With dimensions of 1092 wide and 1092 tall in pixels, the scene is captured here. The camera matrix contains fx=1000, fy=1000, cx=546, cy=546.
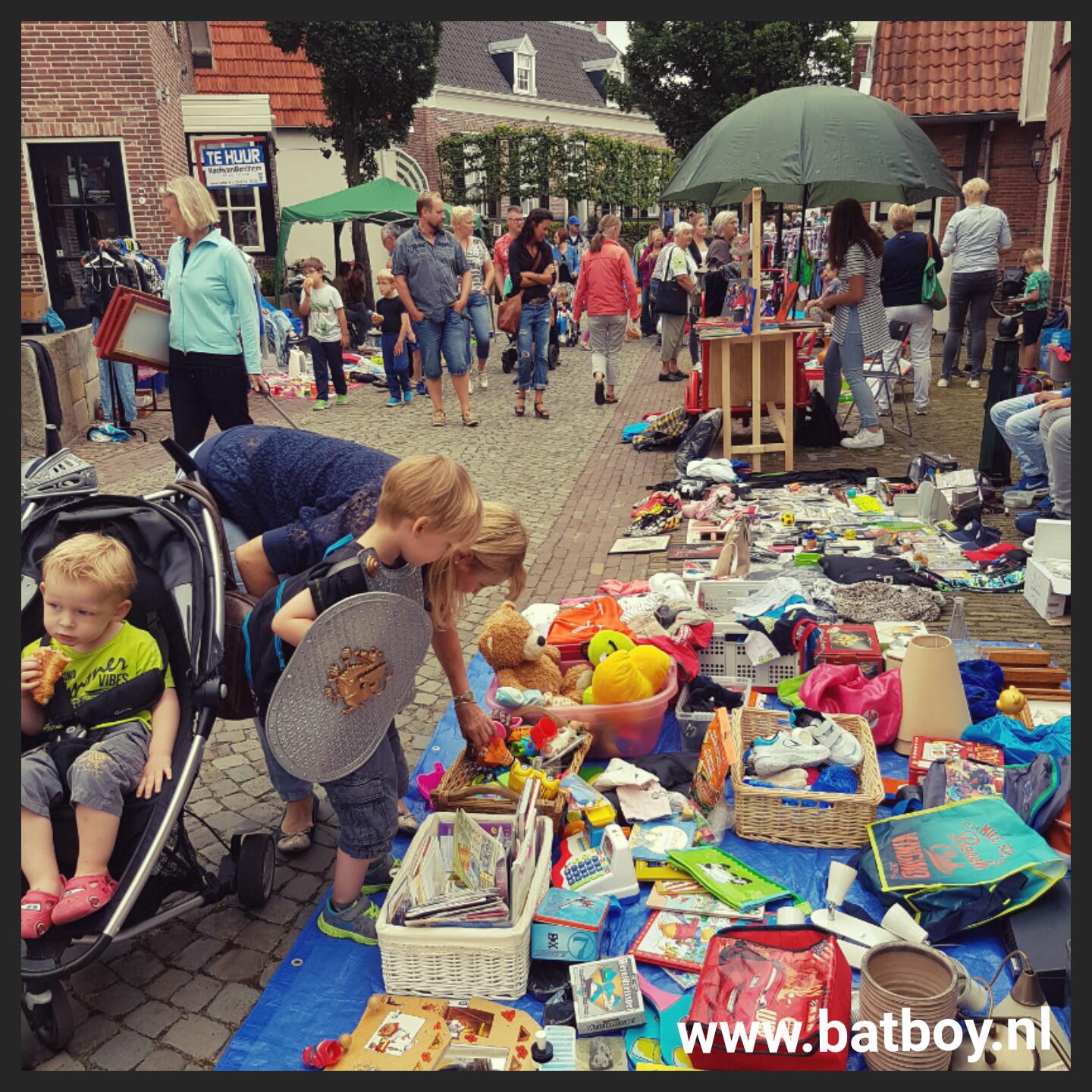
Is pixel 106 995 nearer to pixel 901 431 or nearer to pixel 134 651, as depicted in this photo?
pixel 134 651

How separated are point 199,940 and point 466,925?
3.13 feet

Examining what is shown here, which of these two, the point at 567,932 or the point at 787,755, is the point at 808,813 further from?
the point at 567,932

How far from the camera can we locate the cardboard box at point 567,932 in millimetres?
2725

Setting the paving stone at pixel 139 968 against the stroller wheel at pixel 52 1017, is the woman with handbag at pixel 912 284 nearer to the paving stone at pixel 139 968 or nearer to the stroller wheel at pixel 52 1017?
the paving stone at pixel 139 968

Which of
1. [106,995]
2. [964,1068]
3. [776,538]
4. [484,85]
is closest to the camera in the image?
[964,1068]

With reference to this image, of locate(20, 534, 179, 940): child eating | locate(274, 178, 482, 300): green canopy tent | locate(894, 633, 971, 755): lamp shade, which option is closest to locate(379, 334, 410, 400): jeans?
locate(274, 178, 482, 300): green canopy tent

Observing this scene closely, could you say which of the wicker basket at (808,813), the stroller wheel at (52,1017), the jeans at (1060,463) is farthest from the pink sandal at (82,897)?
the jeans at (1060,463)

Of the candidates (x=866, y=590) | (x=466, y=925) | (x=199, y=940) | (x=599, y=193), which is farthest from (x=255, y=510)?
(x=599, y=193)

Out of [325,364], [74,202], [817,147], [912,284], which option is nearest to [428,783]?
[817,147]

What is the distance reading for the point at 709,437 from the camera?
837 cm

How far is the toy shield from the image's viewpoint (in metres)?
2.55

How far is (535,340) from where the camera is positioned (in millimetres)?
10695

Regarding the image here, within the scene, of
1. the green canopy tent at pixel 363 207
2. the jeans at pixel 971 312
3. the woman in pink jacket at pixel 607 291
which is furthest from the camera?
the green canopy tent at pixel 363 207

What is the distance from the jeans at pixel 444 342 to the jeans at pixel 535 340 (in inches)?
29.0
